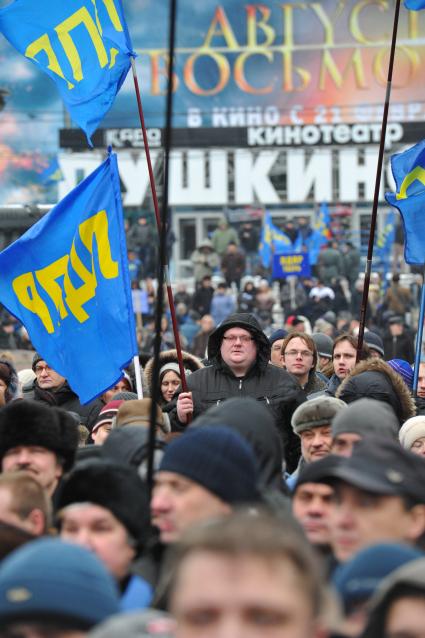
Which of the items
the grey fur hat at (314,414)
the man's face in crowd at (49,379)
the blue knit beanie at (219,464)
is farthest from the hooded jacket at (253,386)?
the blue knit beanie at (219,464)

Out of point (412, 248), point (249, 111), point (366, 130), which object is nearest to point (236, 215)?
point (366, 130)

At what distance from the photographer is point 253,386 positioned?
8.03 meters

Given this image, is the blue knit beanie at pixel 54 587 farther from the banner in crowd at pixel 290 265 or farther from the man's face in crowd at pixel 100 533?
the banner in crowd at pixel 290 265

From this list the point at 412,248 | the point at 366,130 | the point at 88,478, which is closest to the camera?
the point at 88,478

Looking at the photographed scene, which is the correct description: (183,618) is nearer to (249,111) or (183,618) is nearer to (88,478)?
(88,478)

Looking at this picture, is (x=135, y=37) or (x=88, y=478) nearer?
(x=88, y=478)

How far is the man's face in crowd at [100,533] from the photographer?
446 cm

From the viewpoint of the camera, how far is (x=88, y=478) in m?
4.82

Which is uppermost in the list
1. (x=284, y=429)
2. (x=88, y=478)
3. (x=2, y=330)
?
(x=88, y=478)

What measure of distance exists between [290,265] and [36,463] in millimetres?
18588

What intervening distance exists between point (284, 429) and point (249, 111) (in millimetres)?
44943

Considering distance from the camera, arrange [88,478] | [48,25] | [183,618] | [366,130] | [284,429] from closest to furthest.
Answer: [183,618], [88,478], [284,429], [48,25], [366,130]

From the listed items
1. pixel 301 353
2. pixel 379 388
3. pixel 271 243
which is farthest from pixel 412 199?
pixel 271 243

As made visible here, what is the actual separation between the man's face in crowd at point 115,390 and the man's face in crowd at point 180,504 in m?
5.22
